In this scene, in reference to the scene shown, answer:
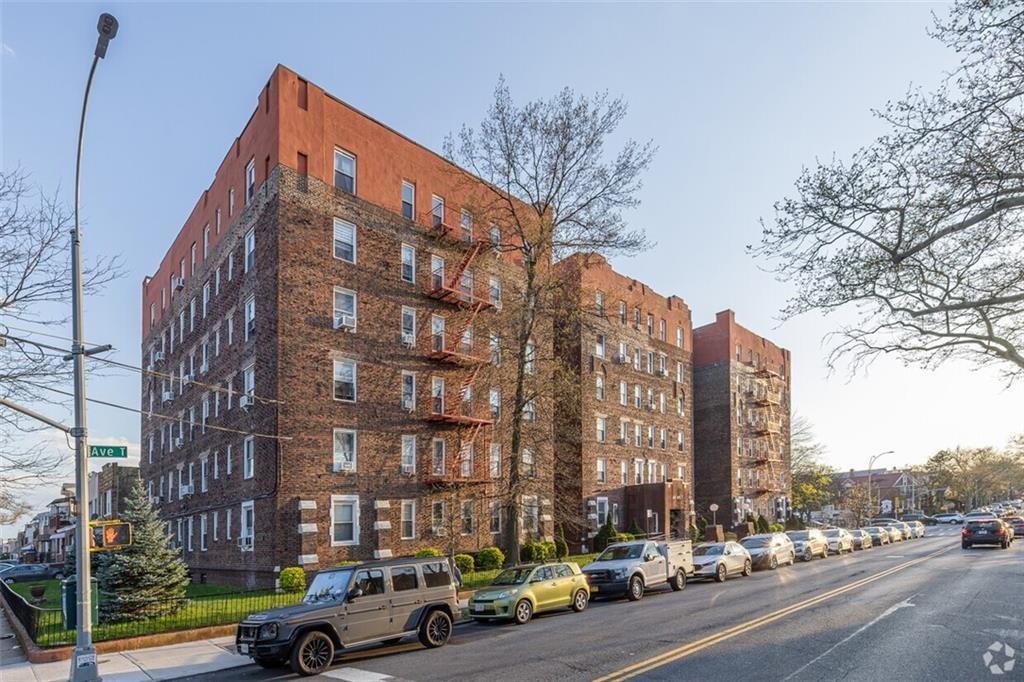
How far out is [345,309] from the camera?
30.1 meters

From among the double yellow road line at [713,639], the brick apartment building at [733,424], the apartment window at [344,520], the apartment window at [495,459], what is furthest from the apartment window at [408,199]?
the brick apartment building at [733,424]

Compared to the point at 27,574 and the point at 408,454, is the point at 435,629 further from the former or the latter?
the point at 27,574

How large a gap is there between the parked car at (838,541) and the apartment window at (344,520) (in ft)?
87.3

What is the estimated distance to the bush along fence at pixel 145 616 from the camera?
17.3 m

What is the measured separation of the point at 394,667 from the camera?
535 inches

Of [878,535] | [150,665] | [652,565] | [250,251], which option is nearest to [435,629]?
[150,665]

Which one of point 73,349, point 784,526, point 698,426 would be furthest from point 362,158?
point 784,526

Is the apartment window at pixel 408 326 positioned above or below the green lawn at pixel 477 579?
above

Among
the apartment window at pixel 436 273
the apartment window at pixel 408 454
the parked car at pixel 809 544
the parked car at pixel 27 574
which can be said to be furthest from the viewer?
the parked car at pixel 27 574

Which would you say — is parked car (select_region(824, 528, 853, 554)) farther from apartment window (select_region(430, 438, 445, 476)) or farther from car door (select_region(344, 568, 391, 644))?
car door (select_region(344, 568, 391, 644))

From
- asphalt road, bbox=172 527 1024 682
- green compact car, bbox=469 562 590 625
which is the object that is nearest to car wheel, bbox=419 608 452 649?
asphalt road, bbox=172 527 1024 682

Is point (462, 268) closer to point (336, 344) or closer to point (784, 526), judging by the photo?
point (336, 344)

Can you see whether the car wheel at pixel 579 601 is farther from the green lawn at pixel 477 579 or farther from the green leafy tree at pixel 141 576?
the green leafy tree at pixel 141 576

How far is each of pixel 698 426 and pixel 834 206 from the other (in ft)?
171
